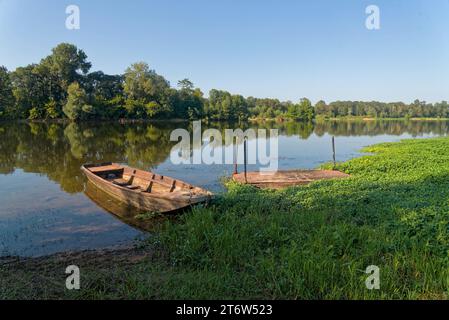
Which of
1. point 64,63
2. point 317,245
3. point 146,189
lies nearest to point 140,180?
point 146,189

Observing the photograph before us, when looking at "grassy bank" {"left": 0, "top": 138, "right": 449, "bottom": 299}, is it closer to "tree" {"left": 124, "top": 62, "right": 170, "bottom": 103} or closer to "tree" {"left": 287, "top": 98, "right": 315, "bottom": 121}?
"tree" {"left": 124, "top": 62, "right": 170, "bottom": 103}

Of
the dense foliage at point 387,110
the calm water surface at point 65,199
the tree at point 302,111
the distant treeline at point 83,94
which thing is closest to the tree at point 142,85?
the distant treeline at point 83,94

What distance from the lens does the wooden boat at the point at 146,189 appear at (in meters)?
9.20

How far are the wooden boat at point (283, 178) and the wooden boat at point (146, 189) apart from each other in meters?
3.13

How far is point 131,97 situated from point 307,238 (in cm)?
6909

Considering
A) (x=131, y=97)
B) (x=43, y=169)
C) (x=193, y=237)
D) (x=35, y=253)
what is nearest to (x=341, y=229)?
(x=193, y=237)

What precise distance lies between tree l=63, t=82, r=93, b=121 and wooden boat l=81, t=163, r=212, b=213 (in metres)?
48.5

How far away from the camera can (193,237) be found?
6.78 m

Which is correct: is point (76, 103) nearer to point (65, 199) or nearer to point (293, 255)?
point (65, 199)

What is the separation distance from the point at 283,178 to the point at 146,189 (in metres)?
5.60

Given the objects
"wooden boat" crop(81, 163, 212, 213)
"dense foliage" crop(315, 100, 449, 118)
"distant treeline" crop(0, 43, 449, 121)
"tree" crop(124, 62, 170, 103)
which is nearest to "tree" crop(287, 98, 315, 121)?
"dense foliage" crop(315, 100, 449, 118)

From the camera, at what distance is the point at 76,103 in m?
58.8

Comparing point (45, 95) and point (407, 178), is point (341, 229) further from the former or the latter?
point (45, 95)

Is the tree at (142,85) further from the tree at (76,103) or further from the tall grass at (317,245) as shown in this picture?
the tall grass at (317,245)
